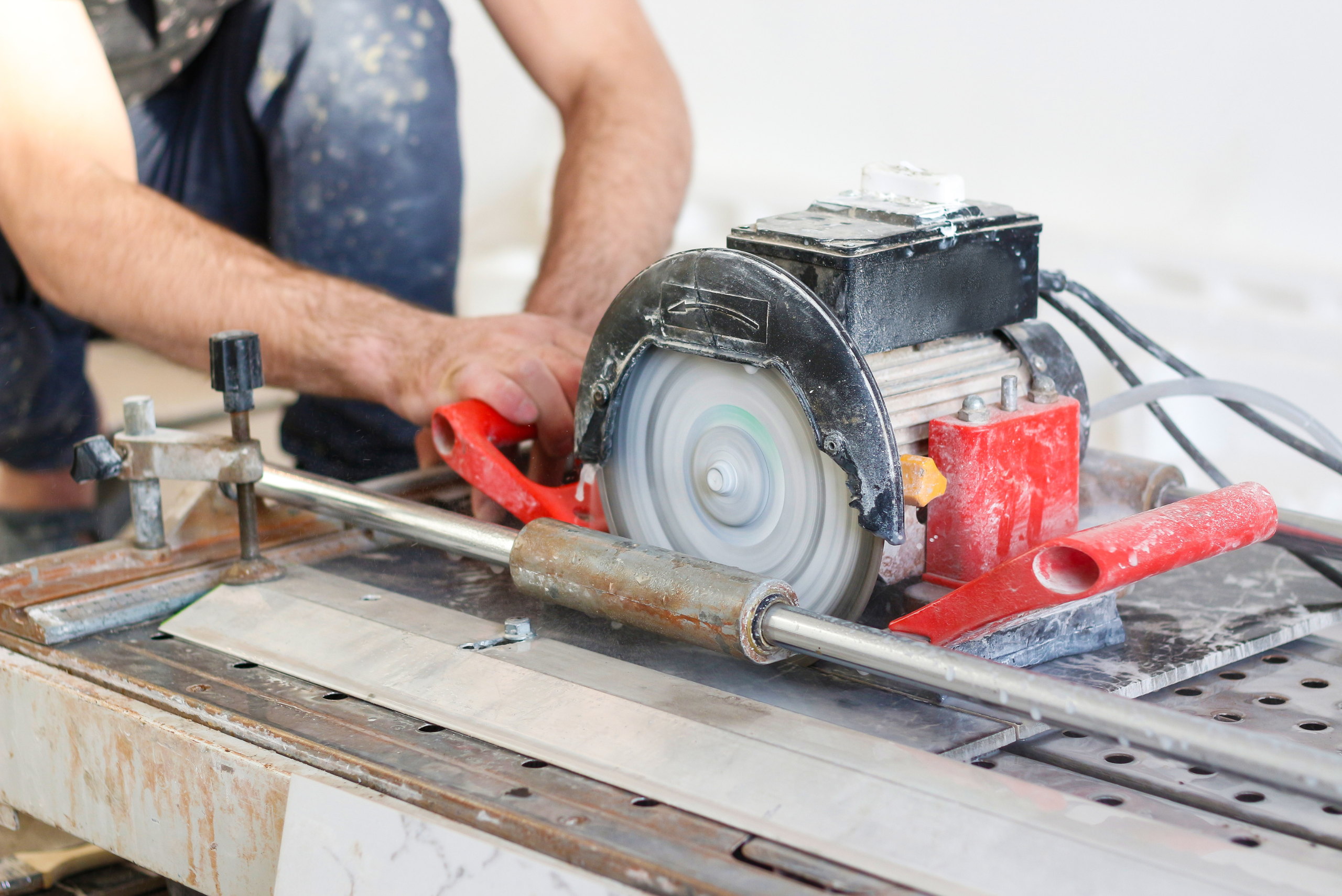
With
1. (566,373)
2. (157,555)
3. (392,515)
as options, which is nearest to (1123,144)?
(566,373)

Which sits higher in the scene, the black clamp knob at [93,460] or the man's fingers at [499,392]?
the man's fingers at [499,392]

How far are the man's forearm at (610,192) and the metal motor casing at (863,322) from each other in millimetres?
703

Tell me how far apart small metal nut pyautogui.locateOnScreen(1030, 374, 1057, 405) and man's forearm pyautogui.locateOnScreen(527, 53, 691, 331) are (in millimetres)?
780

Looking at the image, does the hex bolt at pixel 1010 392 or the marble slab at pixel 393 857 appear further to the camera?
the hex bolt at pixel 1010 392

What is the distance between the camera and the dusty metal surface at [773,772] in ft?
2.10

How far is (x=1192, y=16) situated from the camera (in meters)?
2.23

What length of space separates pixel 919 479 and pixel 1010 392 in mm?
106

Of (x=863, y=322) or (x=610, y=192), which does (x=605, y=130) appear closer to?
(x=610, y=192)

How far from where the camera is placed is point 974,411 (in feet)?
2.92

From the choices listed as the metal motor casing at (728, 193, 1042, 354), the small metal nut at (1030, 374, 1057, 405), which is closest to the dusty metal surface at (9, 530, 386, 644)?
the metal motor casing at (728, 193, 1042, 354)

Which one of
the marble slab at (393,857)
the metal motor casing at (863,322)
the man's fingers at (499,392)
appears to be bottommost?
the marble slab at (393,857)

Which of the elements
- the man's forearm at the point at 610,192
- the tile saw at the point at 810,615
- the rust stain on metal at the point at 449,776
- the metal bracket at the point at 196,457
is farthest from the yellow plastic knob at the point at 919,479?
the man's forearm at the point at 610,192

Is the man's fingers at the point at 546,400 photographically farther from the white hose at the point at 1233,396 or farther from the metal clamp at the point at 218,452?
the white hose at the point at 1233,396

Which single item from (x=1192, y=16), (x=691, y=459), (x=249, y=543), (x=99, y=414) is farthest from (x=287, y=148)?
(x=1192, y=16)
